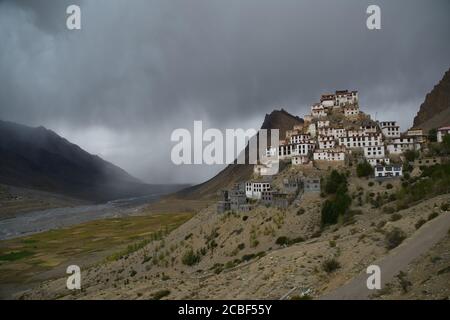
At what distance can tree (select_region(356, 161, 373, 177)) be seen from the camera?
64.1 meters

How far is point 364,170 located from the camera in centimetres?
6419

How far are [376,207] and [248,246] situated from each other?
19.0 m

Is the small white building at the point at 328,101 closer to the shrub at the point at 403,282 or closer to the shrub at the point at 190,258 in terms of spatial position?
the shrub at the point at 190,258

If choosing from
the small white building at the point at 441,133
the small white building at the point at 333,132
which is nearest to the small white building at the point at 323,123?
the small white building at the point at 333,132

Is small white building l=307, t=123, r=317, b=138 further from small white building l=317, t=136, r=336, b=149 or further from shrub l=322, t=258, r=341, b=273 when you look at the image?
shrub l=322, t=258, r=341, b=273

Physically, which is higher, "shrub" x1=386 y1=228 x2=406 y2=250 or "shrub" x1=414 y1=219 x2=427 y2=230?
"shrub" x1=414 y1=219 x2=427 y2=230

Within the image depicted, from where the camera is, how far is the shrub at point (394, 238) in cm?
3381

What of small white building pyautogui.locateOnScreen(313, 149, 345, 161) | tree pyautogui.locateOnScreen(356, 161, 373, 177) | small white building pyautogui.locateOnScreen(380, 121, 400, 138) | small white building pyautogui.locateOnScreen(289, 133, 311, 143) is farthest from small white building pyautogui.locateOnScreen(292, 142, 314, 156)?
small white building pyautogui.locateOnScreen(380, 121, 400, 138)

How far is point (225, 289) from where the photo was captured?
35.5 m

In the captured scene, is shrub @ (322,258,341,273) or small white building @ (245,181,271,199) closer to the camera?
shrub @ (322,258,341,273)

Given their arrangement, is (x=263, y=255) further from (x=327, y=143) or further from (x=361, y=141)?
(x=361, y=141)

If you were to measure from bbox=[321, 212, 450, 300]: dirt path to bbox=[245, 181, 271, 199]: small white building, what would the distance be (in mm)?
36497

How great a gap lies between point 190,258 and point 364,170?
1211 inches

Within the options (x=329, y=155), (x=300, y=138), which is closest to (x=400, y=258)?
(x=329, y=155)
